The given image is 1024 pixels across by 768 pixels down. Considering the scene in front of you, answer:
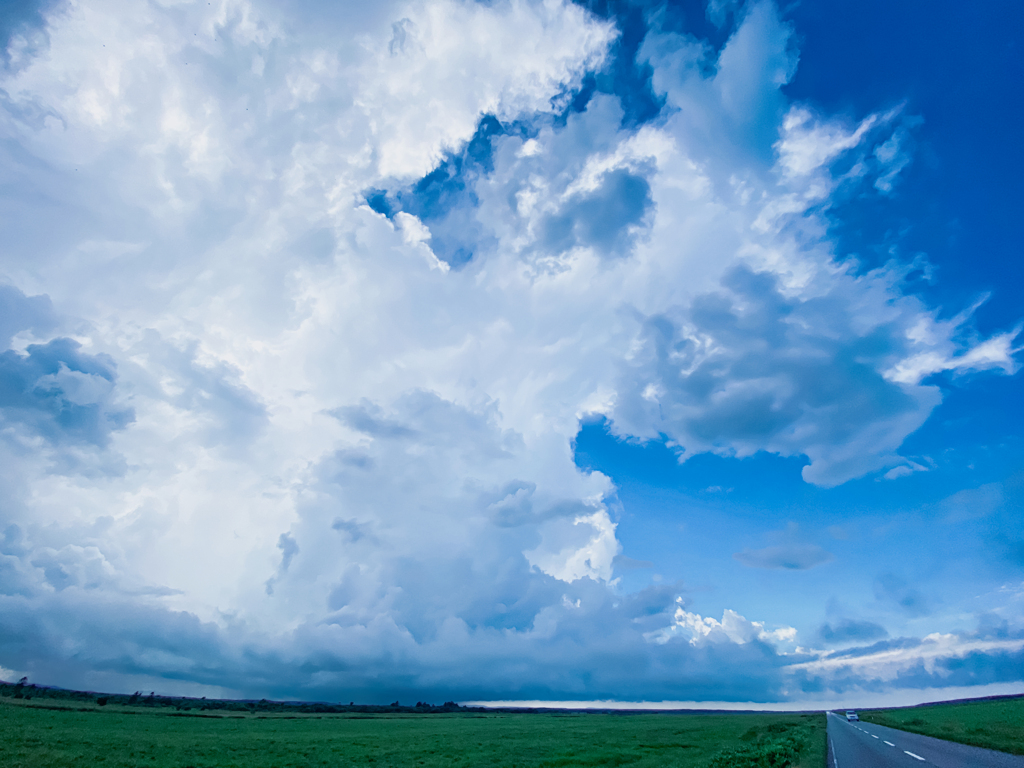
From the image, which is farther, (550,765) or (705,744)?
(705,744)

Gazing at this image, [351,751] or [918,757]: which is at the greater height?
[918,757]

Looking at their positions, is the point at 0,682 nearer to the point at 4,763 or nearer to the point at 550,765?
the point at 4,763

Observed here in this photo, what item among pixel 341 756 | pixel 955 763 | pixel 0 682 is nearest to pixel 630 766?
pixel 955 763

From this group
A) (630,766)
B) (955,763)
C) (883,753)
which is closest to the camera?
(955,763)

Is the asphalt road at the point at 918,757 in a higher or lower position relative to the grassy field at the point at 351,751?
higher

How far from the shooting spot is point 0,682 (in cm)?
18862

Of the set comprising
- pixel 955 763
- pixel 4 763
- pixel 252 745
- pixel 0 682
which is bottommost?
pixel 0 682

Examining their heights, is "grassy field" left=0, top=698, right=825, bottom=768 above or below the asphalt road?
below

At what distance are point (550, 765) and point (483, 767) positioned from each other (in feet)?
21.6

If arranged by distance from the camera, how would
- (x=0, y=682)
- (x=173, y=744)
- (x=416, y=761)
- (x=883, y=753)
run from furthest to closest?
1. (x=0, y=682)
2. (x=173, y=744)
3. (x=416, y=761)
4. (x=883, y=753)

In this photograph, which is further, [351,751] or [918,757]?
[351,751]

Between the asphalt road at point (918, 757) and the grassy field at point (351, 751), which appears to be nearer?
the asphalt road at point (918, 757)

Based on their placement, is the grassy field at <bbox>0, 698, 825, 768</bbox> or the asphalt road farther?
the grassy field at <bbox>0, 698, 825, 768</bbox>

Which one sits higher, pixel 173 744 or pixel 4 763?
pixel 4 763
